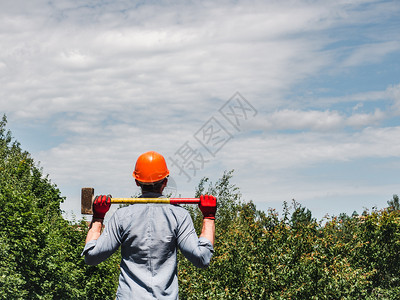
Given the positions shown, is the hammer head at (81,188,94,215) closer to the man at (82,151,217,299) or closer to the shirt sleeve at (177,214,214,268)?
the man at (82,151,217,299)

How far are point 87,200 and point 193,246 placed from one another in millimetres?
1129

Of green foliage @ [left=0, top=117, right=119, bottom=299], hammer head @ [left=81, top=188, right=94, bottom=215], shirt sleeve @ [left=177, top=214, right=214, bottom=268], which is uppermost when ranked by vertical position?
green foliage @ [left=0, top=117, right=119, bottom=299]

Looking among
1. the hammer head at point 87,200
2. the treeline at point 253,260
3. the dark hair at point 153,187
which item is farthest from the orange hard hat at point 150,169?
the treeline at point 253,260

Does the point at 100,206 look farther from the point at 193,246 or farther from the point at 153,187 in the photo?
the point at 193,246

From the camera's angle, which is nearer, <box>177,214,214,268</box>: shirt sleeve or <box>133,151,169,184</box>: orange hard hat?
<box>177,214,214,268</box>: shirt sleeve

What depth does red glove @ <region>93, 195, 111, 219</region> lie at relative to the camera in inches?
179

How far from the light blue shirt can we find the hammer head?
1.55 feet

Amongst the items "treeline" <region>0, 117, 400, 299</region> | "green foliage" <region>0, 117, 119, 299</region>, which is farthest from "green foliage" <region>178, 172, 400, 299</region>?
"green foliage" <region>0, 117, 119, 299</region>

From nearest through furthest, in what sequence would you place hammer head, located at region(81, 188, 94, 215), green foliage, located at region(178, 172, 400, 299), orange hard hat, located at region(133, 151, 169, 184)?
1. orange hard hat, located at region(133, 151, 169, 184)
2. hammer head, located at region(81, 188, 94, 215)
3. green foliage, located at region(178, 172, 400, 299)

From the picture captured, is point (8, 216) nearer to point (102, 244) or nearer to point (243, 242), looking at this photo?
point (243, 242)

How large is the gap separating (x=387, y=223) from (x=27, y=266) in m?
16.9

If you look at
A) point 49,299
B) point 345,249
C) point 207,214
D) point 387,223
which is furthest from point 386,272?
point 207,214

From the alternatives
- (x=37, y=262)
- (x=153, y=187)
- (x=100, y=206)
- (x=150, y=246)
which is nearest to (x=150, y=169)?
(x=153, y=187)

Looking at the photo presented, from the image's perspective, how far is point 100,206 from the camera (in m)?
4.54
